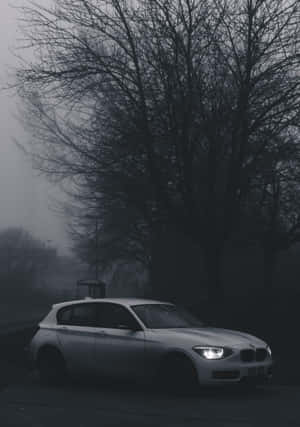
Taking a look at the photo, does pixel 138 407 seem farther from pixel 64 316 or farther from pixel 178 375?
pixel 64 316

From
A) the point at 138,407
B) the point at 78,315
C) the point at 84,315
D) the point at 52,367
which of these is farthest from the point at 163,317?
the point at 138,407

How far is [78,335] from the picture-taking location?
12.6m

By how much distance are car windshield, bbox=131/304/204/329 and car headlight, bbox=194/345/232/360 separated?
3.43 ft

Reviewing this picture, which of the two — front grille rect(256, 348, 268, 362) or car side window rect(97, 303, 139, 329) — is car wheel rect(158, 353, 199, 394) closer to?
car side window rect(97, 303, 139, 329)

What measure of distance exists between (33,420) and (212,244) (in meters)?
10.6

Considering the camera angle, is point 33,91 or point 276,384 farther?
point 33,91

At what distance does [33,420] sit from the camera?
9.49m

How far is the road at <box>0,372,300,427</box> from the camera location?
9.36m

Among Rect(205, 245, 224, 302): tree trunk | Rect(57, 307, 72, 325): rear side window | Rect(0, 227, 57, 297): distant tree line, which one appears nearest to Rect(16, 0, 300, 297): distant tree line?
Rect(205, 245, 224, 302): tree trunk

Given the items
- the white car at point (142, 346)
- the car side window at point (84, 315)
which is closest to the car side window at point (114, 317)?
the white car at point (142, 346)

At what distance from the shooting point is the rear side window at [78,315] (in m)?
12.7

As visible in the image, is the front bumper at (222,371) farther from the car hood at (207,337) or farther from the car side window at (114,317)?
the car side window at (114,317)

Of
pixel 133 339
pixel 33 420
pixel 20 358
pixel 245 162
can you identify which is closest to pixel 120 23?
pixel 245 162

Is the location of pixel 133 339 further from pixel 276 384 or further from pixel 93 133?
pixel 93 133
